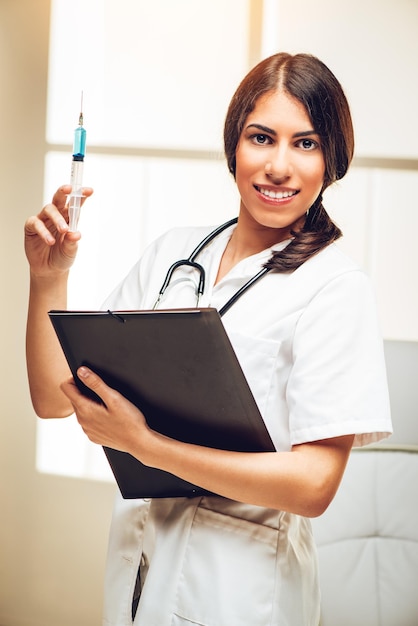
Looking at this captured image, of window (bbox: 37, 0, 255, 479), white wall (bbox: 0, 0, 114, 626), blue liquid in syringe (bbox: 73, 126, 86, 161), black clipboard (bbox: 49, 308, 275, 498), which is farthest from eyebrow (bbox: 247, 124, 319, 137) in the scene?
white wall (bbox: 0, 0, 114, 626)

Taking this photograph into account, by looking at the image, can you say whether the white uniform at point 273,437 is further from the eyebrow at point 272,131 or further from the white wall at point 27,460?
the white wall at point 27,460

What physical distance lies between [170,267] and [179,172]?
1116 mm

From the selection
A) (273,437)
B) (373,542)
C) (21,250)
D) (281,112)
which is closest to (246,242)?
(281,112)

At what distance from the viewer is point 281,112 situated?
106 centimetres

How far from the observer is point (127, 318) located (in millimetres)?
859

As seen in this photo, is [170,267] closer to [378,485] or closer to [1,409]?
[378,485]

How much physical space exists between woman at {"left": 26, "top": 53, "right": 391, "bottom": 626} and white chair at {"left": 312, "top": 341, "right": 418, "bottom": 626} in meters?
0.69

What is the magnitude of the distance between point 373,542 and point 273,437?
910 mm

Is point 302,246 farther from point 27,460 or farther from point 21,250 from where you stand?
Result: point 27,460

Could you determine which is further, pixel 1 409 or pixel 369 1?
pixel 1 409

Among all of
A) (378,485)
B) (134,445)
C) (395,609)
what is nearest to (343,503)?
(378,485)

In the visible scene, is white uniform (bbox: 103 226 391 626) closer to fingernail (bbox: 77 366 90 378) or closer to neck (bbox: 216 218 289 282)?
neck (bbox: 216 218 289 282)

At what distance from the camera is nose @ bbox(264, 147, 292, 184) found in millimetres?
1045

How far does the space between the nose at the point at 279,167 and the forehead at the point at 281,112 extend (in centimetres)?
4
